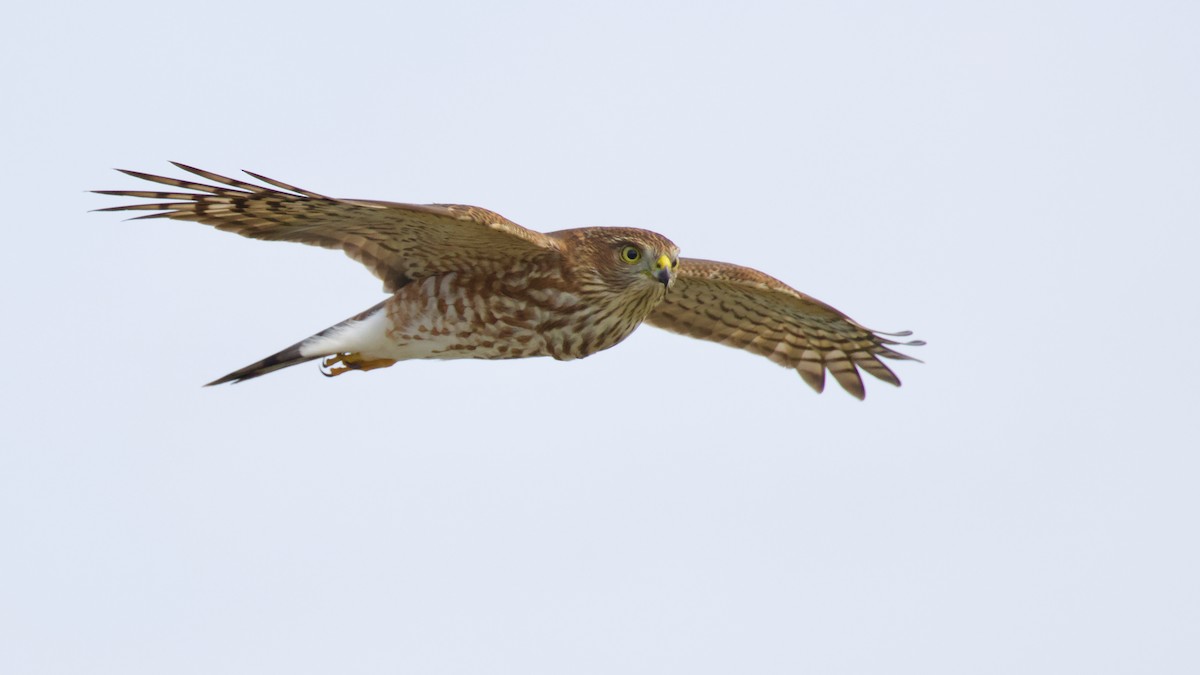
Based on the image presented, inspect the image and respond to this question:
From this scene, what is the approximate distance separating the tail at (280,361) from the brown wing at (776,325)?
7.68ft

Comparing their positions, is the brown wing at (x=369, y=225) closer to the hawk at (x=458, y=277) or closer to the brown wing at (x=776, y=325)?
the hawk at (x=458, y=277)

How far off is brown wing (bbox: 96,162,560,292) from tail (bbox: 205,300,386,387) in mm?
360

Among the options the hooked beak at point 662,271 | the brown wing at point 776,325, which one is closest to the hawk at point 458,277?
the hooked beak at point 662,271

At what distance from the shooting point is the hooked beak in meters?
10.5

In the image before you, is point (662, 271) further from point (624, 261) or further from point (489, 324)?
point (489, 324)

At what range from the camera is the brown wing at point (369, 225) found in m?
9.88

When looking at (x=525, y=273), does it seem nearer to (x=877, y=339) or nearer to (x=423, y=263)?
(x=423, y=263)

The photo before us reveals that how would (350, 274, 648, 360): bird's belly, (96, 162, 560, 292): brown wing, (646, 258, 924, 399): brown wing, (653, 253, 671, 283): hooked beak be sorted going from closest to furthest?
(96, 162, 560, 292): brown wing
(653, 253, 671, 283): hooked beak
(350, 274, 648, 360): bird's belly
(646, 258, 924, 399): brown wing

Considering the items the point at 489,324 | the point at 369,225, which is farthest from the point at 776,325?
the point at 369,225

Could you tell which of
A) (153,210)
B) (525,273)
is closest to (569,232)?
(525,273)

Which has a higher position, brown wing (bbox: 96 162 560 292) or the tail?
brown wing (bbox: 96 162 560 292)

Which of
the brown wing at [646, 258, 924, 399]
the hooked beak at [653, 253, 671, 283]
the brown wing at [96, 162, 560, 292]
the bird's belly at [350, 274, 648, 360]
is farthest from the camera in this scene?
the brown wing at [646, 258, 924, 399]

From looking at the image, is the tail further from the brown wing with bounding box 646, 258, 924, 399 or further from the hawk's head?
the brown wing with bounding box 646, 258, 924, 399

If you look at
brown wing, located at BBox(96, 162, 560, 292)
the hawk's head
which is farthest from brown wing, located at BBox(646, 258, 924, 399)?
brown wing, located at BBox(96, 162, 560, 292)
